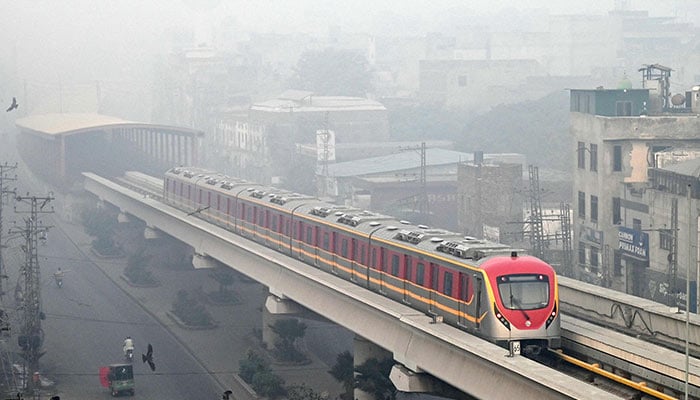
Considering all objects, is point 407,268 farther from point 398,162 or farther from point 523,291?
point 398,162

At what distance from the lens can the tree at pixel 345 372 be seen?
172 ft

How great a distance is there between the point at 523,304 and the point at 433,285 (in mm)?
4944

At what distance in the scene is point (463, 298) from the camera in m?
38.5

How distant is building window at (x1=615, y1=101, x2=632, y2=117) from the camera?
77.4 metres

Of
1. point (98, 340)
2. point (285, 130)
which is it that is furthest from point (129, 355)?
point (285, 130)

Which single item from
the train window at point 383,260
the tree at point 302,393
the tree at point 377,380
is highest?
the train window at point 383,260

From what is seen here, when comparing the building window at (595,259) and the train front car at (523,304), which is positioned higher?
the train front car at (523,304)

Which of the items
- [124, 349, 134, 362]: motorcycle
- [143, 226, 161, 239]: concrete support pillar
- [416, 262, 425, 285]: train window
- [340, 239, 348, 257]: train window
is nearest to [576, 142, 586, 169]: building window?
[143, 226, 161, 239]: concrete support pillar

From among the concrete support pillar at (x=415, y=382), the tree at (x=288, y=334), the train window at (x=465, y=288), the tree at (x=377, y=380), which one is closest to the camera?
the train window at (x=465, y=288)

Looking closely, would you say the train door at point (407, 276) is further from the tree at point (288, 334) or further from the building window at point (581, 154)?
the building window at point (581, 154)

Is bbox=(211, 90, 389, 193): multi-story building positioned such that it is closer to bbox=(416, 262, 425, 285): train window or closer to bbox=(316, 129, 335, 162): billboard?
bbox=(316, 129, 335, 162): billboard

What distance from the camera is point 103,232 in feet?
333

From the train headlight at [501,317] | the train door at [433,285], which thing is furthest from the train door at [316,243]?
the train headlight at [501,317]

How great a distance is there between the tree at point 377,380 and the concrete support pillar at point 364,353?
0.92ft
